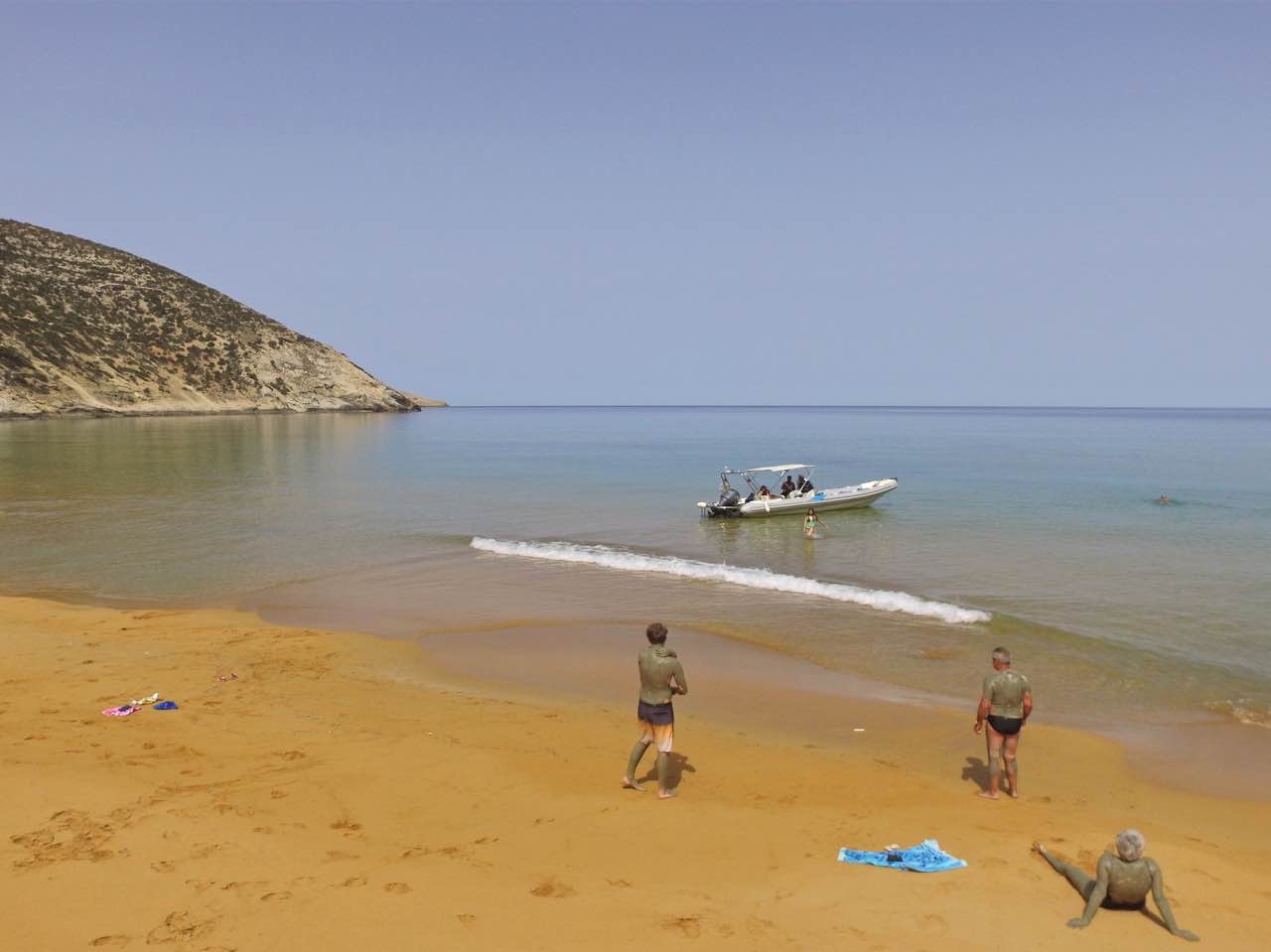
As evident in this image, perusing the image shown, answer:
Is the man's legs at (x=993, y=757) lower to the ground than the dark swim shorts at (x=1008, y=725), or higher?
lower

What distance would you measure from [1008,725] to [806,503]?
24.0 metres

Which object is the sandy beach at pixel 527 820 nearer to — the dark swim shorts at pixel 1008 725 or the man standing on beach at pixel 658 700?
the man standing on beach at pixel 658 700

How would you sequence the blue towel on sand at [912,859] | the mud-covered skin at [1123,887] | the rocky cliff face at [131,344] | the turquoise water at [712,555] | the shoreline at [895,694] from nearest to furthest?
the mud-covered skin at [1123,887], the blue towel on sand at [912,859], the shoreline at [895,694], the turquoise water at [712,555], the rocky cliff face at [131,344]

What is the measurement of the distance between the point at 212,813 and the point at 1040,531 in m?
26.7

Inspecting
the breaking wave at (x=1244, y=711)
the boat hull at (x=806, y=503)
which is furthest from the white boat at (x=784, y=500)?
the breaking wave at (x=1244, y=711)

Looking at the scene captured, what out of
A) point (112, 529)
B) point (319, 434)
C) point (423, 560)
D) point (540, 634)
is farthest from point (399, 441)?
point (540, 634)

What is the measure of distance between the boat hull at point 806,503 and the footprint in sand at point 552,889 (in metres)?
24.8

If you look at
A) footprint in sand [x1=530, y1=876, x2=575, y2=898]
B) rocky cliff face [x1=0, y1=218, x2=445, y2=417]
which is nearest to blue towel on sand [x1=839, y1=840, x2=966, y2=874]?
footprint in sand [x1=530, y1=876, x2=575, y2=898]

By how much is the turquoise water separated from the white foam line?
0.41 meters

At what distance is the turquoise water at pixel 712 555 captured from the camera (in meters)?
14.3

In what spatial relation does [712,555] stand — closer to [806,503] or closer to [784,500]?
[784,500]

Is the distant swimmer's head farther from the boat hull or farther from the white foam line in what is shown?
the boat hull

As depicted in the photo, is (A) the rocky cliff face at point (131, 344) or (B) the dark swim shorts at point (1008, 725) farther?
(A) the rocky cliff face at point (131, 344)

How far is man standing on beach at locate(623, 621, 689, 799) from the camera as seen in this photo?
8.05 m
